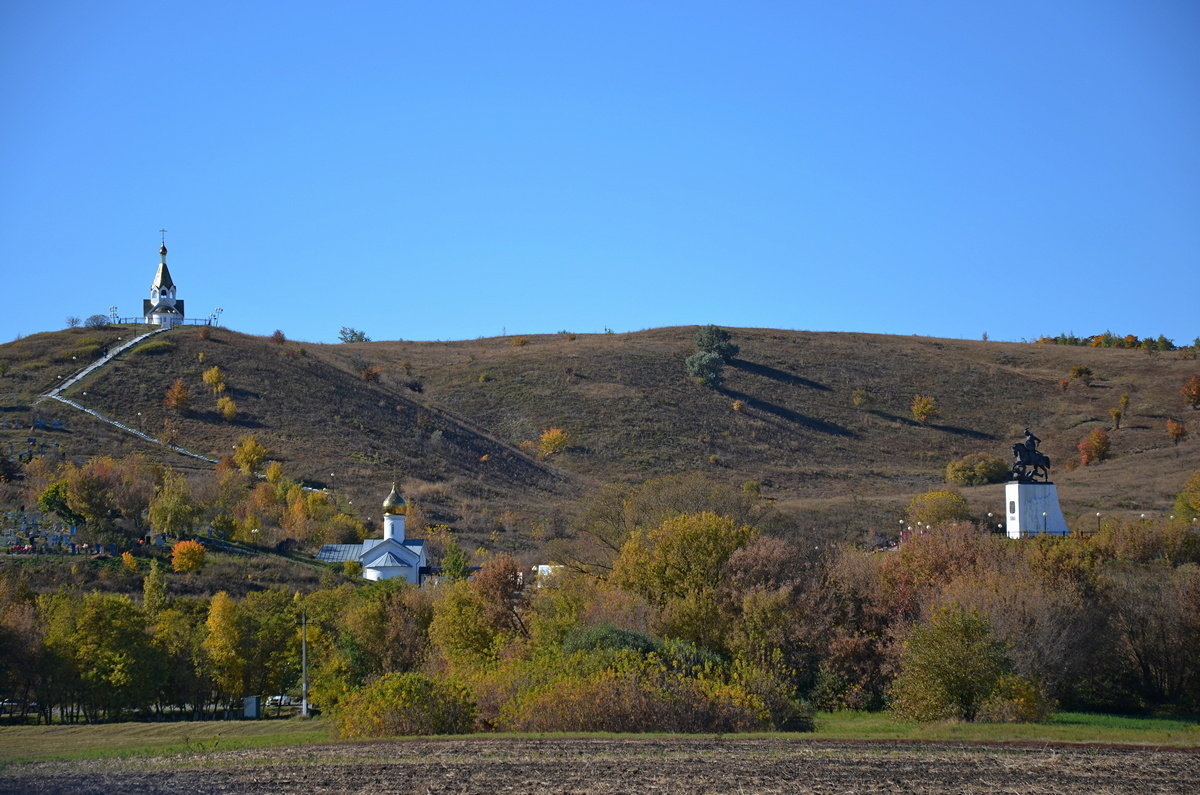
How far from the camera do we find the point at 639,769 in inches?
780

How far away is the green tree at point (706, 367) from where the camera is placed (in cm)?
10894

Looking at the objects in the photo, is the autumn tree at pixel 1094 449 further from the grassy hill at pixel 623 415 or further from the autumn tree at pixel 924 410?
the autumn tree at pixel 924 410

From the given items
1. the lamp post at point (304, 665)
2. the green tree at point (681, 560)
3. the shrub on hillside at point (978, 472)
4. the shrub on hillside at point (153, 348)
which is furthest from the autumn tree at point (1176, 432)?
the shrub on hillside at point (153, 348)

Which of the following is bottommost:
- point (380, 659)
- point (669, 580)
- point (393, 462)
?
point (380, 659)

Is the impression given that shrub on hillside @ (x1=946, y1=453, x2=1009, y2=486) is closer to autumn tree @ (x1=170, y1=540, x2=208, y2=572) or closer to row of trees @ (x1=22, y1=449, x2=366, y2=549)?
row of trees @ (x1=22, y1=449, x2=366, y2=549)

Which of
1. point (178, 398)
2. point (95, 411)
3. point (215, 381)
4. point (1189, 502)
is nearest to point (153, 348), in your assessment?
point (215, 381)

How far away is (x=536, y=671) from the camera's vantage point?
28109 mm

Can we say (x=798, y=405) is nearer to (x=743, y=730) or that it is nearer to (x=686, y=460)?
(x=686, y=460)

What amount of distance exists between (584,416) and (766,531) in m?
53.2

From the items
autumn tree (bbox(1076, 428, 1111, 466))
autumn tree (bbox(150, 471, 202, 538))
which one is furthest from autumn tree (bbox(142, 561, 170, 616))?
autumn tree (bbox(1076, 428, 1111, 466))

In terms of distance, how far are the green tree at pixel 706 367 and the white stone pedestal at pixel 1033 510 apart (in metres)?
61.0

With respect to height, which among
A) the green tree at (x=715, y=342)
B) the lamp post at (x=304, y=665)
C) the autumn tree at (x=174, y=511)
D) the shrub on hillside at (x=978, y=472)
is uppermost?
the green tree at (x=715, y=342)

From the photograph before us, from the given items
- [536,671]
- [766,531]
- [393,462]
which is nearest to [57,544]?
[393,462]

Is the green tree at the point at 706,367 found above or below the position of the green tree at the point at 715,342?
below
